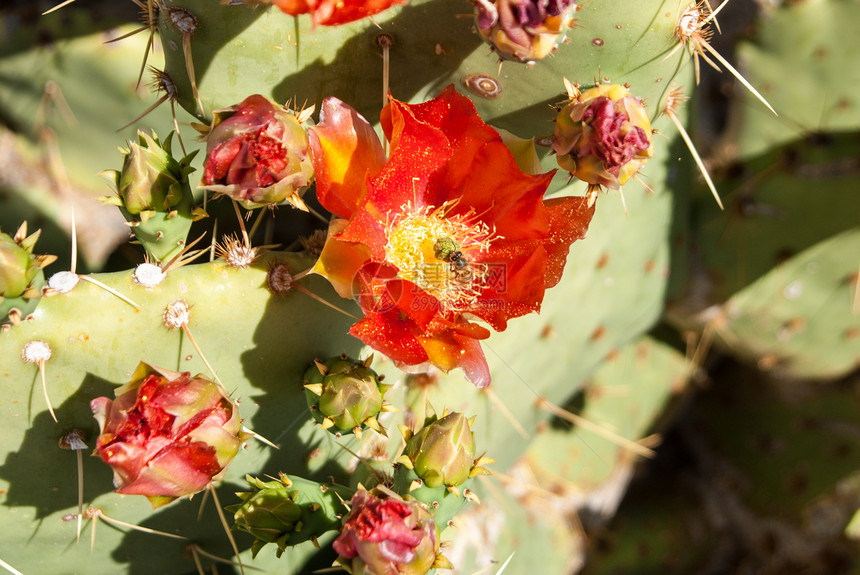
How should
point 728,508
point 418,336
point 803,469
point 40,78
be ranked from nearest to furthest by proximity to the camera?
point 418,336 < point 40,78 < point 803,469 < point 728,508

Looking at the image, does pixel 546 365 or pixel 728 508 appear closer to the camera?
pixel 546 365

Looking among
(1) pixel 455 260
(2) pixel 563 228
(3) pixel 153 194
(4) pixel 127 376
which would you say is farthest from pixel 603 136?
(4) pixel 127 376

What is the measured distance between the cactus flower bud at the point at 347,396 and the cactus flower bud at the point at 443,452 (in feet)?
0.26

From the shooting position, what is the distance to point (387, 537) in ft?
2.66

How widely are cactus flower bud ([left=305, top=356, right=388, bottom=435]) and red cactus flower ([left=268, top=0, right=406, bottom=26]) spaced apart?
1.50ft

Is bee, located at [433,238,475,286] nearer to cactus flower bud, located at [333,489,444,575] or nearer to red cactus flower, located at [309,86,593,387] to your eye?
red cactus flower, located at [309,86,593,387]

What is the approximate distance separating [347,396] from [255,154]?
342 mm

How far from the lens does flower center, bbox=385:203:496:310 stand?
3.24 feet

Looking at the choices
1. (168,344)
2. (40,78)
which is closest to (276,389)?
(168,344)

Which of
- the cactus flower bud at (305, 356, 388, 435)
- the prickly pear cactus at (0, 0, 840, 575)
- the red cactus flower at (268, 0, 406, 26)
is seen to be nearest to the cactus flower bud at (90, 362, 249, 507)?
the prickly pear cactus at (0, 0, 840, 575)

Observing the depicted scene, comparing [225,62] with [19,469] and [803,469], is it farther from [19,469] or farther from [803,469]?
[803,469]

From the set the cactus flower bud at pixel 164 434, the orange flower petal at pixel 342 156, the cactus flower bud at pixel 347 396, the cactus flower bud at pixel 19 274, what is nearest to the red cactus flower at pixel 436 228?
the orange flower petal at pixel 342 156

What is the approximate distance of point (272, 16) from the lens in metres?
1.01

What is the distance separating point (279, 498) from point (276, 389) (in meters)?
0.19
